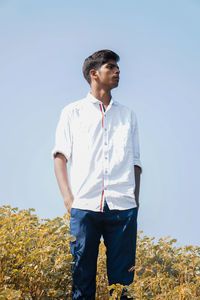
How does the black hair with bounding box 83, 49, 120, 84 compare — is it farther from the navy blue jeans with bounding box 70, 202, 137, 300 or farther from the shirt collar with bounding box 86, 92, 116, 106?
the navy blue jeans with bounding box 70, 202, 137, 300

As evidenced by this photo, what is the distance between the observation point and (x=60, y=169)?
11.0 ft

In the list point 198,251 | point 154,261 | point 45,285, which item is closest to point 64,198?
point 45,285

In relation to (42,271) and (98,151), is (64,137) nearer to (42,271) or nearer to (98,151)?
(98,151)

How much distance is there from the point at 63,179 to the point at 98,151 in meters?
0.37

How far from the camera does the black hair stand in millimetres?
3602

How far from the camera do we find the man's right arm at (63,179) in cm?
330

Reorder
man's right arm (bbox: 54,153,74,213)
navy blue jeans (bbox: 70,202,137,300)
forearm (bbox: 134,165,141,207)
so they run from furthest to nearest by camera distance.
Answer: forearm (bbox: 134,165,141,207)
man's right arm (bbox: 54,153,74,213)
navy blue jeans (bbox: 70,202,137,300)

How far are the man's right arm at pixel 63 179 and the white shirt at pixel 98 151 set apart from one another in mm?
43

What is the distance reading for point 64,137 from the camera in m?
3.40

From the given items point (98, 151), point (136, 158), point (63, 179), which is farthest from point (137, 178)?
point (63, 179)

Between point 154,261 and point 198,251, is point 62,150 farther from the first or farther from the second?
point 198,251

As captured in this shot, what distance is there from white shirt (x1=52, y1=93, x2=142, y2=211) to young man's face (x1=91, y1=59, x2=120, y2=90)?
0.50 feet

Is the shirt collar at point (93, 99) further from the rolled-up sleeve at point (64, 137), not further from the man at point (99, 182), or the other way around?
the rolled-up sleeve at point (64, 137)

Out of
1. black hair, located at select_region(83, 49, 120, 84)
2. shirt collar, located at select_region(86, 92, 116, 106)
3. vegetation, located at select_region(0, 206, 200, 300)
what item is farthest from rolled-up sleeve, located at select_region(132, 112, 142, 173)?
vegetation, located at select_region(0, 206, 200, 300)
